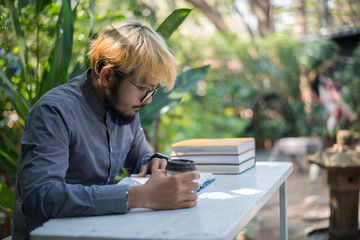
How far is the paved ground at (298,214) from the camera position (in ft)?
13.0

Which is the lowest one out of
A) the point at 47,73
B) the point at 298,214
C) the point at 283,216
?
the point at 298,214

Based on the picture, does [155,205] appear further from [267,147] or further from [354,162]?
[267,147]

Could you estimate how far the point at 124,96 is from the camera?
175cm

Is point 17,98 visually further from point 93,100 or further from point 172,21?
point 172,21

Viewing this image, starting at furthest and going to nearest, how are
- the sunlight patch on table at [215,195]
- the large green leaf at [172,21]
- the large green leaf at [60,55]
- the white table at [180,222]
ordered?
the large green leaf at [172,21] < the large green leaf at [60,55] < the sunlight patch on table at [215,195] < the white table at [180,222]

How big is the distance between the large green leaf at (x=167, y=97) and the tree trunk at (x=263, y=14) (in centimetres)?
983

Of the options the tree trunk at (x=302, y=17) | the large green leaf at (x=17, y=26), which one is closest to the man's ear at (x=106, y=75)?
the large green leaf at (x=17, y=26)

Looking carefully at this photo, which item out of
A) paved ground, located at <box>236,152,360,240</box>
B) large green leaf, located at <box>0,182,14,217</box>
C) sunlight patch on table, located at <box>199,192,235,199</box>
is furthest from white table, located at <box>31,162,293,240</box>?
paved ground, located at <box>236,152,360,240</box>

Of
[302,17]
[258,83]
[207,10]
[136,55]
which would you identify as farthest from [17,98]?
[302,17]

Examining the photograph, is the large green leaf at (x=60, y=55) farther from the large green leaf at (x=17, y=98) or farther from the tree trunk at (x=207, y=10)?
the tree trunk at (x=207, y=10)

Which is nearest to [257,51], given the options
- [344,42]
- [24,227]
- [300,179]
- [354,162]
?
[344,42]

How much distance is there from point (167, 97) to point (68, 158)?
110 cm

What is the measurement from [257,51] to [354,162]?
693 cm

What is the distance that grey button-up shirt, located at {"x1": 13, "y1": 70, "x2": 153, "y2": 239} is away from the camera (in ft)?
4.48
